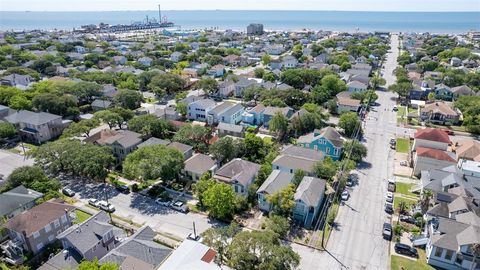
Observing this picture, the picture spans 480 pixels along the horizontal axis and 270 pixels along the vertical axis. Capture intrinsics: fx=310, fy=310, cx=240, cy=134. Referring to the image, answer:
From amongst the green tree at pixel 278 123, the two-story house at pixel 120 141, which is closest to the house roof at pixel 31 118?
the two-story house at pixel 120 141

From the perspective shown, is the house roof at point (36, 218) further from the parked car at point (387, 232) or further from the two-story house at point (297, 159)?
the parked car at point (387, 232)

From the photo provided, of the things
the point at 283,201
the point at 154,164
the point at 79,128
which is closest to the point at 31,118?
the point at 79,128

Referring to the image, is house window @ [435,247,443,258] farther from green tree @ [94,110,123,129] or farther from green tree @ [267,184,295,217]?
green tree @ [94,110,123,129]

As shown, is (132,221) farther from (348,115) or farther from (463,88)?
(463,88)

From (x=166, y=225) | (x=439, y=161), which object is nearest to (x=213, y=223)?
(x=166, y=225)

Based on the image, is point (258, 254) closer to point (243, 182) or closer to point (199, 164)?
point (243, 182)

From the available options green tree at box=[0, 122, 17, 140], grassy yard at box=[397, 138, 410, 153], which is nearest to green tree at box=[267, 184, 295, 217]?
grassy yard at box=[397, 138, 410, 153]
